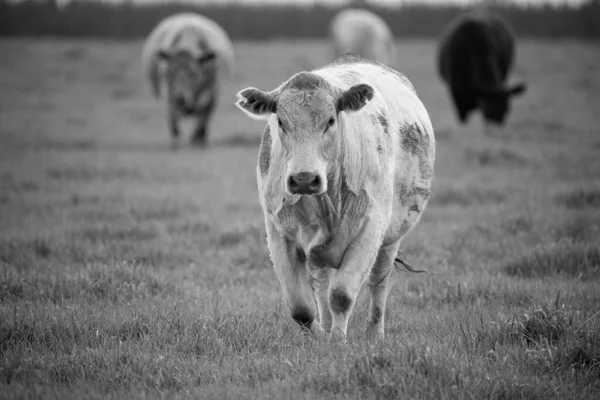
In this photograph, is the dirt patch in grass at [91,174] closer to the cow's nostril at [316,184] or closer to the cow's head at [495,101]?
the cow's head at [495,101]

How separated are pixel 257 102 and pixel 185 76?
12885mm

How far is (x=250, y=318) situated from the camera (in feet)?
16.6

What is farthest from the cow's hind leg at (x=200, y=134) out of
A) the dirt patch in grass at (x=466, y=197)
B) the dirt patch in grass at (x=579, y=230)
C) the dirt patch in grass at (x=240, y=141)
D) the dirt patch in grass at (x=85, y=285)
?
the dirt patch in grass at (x=85, y=285)

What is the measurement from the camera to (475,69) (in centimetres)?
1725

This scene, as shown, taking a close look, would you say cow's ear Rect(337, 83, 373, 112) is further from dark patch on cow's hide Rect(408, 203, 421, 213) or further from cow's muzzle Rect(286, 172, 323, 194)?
dark patch on cow's hide Rect(408, 203, 421, 213)

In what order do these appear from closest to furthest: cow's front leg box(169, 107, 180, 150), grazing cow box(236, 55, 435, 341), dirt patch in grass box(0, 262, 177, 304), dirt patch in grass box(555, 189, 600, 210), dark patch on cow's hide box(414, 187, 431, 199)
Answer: grazing cow box(236, 55, 435, 341), dark patch on cow's hide box(414, 187, 431, 199), dirt patch in grass box(0, 262, 177, 304), dirt patch in grass box(555, 189, 600, 210), cow's front leg box(169, 107, 180, 150)

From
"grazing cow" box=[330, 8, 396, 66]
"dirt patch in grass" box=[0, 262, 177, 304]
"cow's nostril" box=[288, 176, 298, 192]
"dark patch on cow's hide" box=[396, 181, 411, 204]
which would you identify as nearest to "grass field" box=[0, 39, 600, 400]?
"dirt patch in grass" box=[0, 262, 177, 304]

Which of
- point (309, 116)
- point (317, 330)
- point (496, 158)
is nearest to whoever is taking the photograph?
point (309, 116)

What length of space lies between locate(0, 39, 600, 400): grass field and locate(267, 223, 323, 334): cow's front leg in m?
0.17

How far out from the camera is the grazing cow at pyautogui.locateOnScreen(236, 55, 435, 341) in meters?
4.34

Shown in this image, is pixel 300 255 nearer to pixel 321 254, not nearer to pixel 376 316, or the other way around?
pixel 321 254

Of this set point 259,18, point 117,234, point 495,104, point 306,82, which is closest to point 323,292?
point 306,82

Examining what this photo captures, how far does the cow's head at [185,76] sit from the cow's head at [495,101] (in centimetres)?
654

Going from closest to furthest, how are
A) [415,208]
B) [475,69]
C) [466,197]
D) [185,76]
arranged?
[415,208] < [466,197] < [185,76] < [475,69]
